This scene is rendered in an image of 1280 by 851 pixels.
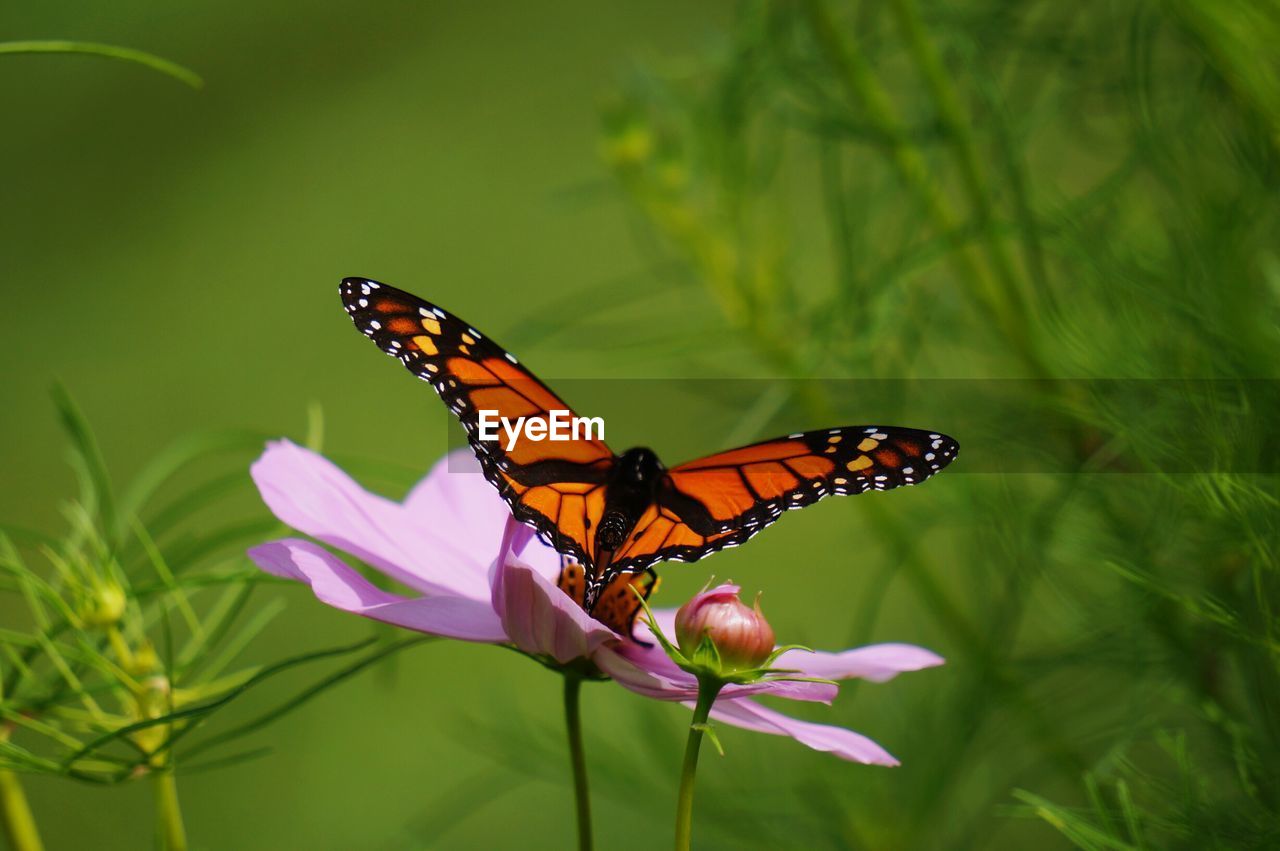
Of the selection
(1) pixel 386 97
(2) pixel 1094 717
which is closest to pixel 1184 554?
(2) pixel 1094 717

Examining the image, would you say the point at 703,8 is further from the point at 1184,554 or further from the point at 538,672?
the point at 1184,554

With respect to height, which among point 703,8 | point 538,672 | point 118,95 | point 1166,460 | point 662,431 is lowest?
point 538,672

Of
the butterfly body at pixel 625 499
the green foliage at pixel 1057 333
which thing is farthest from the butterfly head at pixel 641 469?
the green foliage at pixel 1057 333

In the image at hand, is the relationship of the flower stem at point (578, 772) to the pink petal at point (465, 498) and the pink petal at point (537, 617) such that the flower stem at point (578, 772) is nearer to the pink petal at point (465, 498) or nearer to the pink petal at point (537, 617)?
the pink petal at point (537, 617)

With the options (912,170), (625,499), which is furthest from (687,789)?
(912,170)

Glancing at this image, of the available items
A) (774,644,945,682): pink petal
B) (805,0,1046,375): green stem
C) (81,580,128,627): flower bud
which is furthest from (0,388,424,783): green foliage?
(805,0,1046,375): green stem
